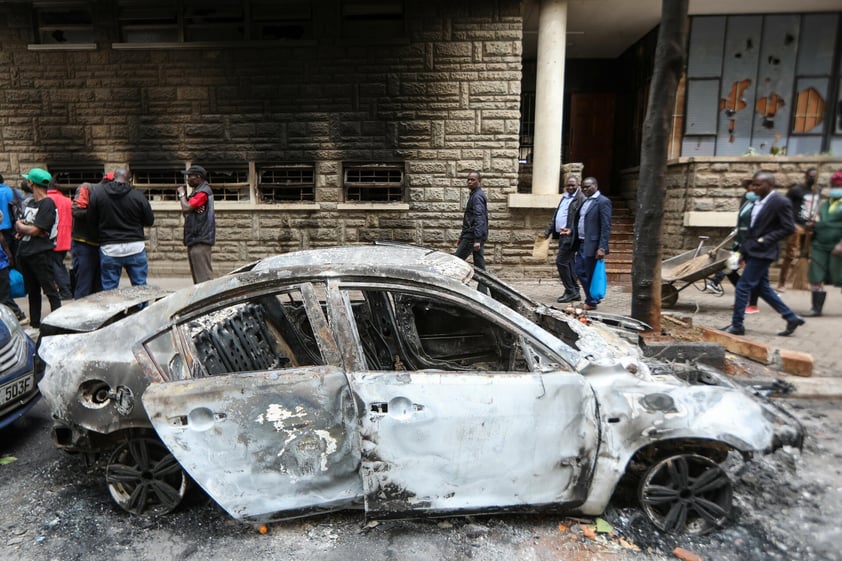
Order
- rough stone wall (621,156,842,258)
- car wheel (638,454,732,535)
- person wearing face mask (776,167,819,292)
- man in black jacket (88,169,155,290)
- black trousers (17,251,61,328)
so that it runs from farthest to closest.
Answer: rough stone wall (621,156,842,258) < person wearing face mask (776,167,819,292) < black trousers (17,251,61,328) < man in black jacket (88,169,155,290) < car wheel (638,454,732,535)

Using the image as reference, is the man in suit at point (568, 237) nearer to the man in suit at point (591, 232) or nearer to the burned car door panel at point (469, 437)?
the man in suit at point (591, 232)

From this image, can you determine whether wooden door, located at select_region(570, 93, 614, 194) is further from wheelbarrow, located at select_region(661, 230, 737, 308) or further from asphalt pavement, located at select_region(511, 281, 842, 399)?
wheelbarrow, located at select_region(661, 230, 737, 308)

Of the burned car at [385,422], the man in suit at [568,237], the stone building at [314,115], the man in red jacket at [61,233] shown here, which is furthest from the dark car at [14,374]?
the stone building at [314,115]

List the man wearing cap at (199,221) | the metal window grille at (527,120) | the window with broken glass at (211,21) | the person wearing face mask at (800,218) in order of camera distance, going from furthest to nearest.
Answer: the metal window grille at (527,120), the window with broken glass at (211,21), the person wearing face mask at (800,218), the man wearing cap at (199,221)

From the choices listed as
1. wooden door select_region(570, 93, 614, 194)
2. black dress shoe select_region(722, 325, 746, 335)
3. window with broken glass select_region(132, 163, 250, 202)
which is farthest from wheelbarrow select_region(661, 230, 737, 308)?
window with broken glass select_region(132, 163, 250, 202)

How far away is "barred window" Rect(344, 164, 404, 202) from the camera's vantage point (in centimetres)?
1009

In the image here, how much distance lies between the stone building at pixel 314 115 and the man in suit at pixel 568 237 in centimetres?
182

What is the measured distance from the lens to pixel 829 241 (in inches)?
262

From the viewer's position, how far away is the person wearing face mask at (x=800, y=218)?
8328 millimetres

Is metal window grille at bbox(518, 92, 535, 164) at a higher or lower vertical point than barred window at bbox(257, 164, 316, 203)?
higher

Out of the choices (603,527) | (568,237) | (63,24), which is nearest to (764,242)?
(568,237)

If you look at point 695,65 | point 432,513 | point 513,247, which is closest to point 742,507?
point 432,513

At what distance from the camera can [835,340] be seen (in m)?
5.90

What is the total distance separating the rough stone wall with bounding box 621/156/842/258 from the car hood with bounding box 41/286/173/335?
27.9ft
